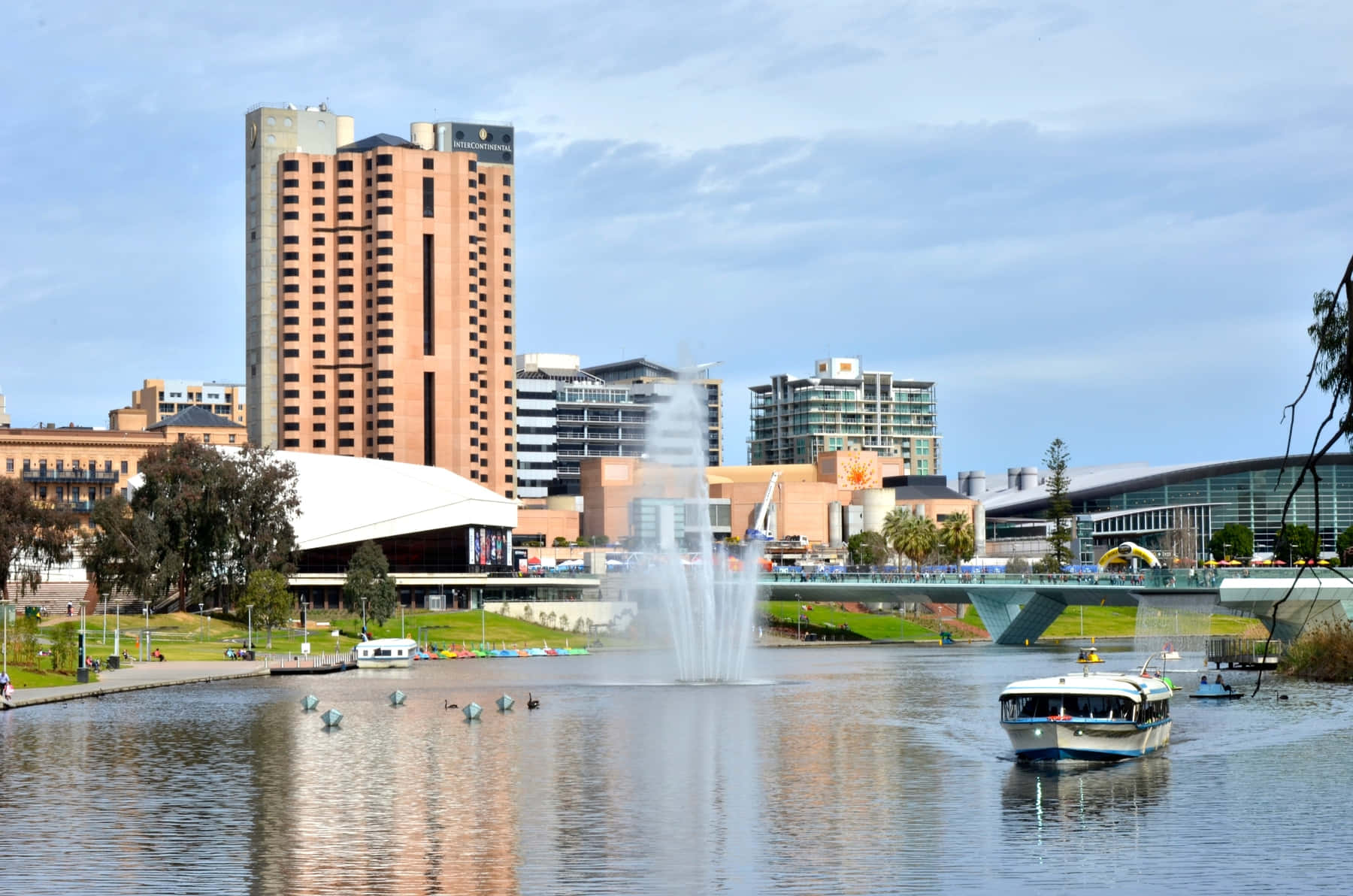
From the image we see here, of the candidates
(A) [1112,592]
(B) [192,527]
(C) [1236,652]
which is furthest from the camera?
(B) [192,527]

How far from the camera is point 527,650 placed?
598 feet

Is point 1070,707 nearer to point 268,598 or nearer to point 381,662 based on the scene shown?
point 381,662

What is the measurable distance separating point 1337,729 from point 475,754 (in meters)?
40.5

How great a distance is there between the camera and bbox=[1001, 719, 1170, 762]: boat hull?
6738cm

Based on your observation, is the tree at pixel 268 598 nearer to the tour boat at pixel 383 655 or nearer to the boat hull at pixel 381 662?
the tour boat at pixel 383 655

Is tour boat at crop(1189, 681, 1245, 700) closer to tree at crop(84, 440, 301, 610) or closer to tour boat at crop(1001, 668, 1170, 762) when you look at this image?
tour boat at crop(1001, 668, 1170, 762)

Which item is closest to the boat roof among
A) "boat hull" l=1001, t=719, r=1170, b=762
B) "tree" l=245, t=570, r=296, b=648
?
"boat hull" l=1001, t=719, r=1170, b=762

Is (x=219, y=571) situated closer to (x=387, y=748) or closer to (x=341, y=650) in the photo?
(x=341, y=650)

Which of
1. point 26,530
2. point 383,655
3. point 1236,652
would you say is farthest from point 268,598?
point 1236,652

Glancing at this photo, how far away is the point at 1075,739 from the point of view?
67.6 metres

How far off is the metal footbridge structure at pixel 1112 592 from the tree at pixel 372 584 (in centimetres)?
4336

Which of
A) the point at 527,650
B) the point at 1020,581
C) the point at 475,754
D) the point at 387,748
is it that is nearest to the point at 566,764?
the point at 475,754

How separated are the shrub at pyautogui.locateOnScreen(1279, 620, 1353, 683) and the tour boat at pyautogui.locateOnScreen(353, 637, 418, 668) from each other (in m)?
74.2

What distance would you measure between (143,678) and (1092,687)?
7514 centimetres
